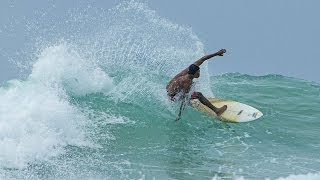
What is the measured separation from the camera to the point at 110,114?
11.5 metres

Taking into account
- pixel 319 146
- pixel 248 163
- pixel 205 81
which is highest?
pixel 205 81

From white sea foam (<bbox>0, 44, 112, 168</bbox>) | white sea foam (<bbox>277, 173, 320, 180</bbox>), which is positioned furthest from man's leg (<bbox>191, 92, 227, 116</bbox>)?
white sea foam (<bbox>277, 173, 320, 180</bbox>)

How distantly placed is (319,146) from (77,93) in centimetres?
529

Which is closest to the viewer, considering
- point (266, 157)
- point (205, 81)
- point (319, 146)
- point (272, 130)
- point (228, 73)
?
point (266, 157)

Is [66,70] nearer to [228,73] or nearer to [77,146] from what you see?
[77,146]

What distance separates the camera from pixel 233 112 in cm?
1214

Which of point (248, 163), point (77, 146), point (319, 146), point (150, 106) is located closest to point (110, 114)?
point (150, 106)

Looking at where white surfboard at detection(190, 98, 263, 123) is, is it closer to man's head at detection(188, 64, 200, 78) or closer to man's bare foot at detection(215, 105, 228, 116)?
man's bare foot at detection(215, 105, 228, 116)

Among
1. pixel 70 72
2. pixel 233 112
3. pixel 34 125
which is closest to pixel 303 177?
pixel 233 112

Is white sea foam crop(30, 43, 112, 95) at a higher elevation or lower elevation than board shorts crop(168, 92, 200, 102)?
higher

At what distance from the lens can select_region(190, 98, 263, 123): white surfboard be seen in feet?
39.1

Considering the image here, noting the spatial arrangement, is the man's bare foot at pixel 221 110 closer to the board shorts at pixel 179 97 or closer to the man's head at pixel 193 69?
the board shorts at pixel 179 97

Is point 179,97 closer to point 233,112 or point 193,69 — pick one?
point 193,69

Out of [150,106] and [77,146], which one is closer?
[77,146]
